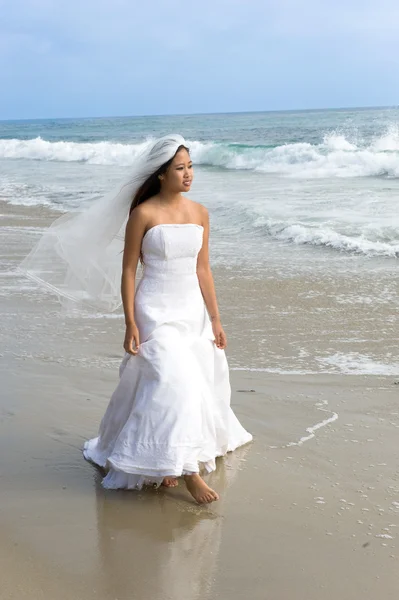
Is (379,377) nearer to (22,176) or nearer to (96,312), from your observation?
(96,312)

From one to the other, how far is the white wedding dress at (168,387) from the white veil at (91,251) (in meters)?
0.39

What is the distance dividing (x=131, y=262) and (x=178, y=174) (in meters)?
0.51

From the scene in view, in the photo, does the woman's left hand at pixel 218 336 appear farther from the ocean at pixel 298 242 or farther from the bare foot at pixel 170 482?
the ocean at pixel 298 242

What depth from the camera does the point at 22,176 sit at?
1078 inches

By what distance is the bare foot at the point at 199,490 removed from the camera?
3.72 m

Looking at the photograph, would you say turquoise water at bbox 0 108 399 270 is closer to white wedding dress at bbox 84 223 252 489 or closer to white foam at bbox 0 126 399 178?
white foam at bbox 0 126 399 178

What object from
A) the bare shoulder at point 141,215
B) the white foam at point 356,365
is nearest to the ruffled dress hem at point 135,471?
the bare shoulder at point 141,215

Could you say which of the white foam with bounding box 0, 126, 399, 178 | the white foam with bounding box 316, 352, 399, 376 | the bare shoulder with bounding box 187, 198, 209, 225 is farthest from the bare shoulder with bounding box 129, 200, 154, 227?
the white foam with bounding box 0, 126, 399, 178

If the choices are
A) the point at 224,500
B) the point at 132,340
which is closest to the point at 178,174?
the point at 132,340

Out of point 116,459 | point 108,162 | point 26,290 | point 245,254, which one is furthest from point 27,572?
point 108,162

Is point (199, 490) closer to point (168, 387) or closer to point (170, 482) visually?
point (170, 482)

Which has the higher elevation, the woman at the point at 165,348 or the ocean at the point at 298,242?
the woman at the point at 165,348

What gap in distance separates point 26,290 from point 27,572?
221 inches

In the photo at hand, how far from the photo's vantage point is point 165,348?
3.89 m
